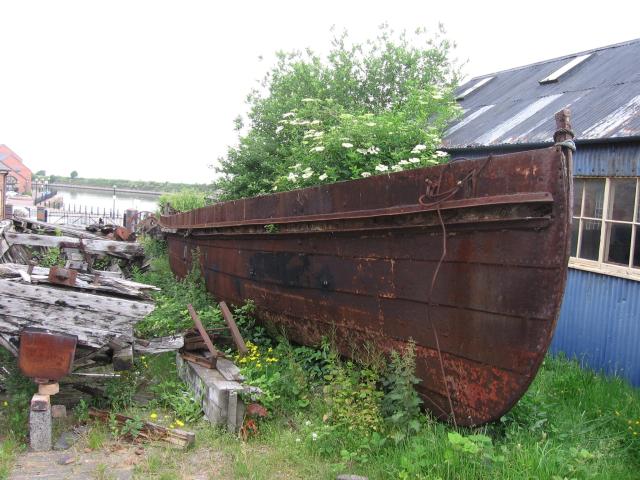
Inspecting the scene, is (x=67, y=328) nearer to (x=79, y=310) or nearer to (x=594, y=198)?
(x=79, y=310)

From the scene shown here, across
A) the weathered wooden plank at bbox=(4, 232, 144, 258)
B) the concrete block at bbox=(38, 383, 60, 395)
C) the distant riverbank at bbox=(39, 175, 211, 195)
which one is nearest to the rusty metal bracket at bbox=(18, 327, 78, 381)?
the concrete block at bbox=(38, 383, 60, 395)

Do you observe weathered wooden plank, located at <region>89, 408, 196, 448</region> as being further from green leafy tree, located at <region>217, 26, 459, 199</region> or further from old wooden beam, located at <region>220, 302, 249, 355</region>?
green leafy tree, located at <region>217, 26, 459, 199</region>

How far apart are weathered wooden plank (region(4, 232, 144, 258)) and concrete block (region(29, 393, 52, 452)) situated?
18.7ft

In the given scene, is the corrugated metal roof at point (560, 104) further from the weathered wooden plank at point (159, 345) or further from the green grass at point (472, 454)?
the weathered wooden plank at point (159, 345)

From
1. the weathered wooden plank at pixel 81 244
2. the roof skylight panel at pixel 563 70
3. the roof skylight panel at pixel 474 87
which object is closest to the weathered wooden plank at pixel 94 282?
the weathered wooden plank at pixel 81 244

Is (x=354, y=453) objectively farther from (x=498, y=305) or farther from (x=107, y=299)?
(x=107, y=299)

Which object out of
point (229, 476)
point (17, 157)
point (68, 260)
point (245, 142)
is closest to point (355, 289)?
point (229, 476)

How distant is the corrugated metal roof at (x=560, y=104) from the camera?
21.8ft

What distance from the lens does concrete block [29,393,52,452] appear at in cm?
400

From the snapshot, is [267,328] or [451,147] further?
[451,147]

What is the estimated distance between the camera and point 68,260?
382 inches

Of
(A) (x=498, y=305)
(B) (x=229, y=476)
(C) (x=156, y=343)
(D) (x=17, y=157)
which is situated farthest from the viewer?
(D) (x=17, y=157)

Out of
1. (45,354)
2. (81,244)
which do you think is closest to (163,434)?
(45,354)

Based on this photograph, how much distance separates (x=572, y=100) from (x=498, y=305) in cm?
619
